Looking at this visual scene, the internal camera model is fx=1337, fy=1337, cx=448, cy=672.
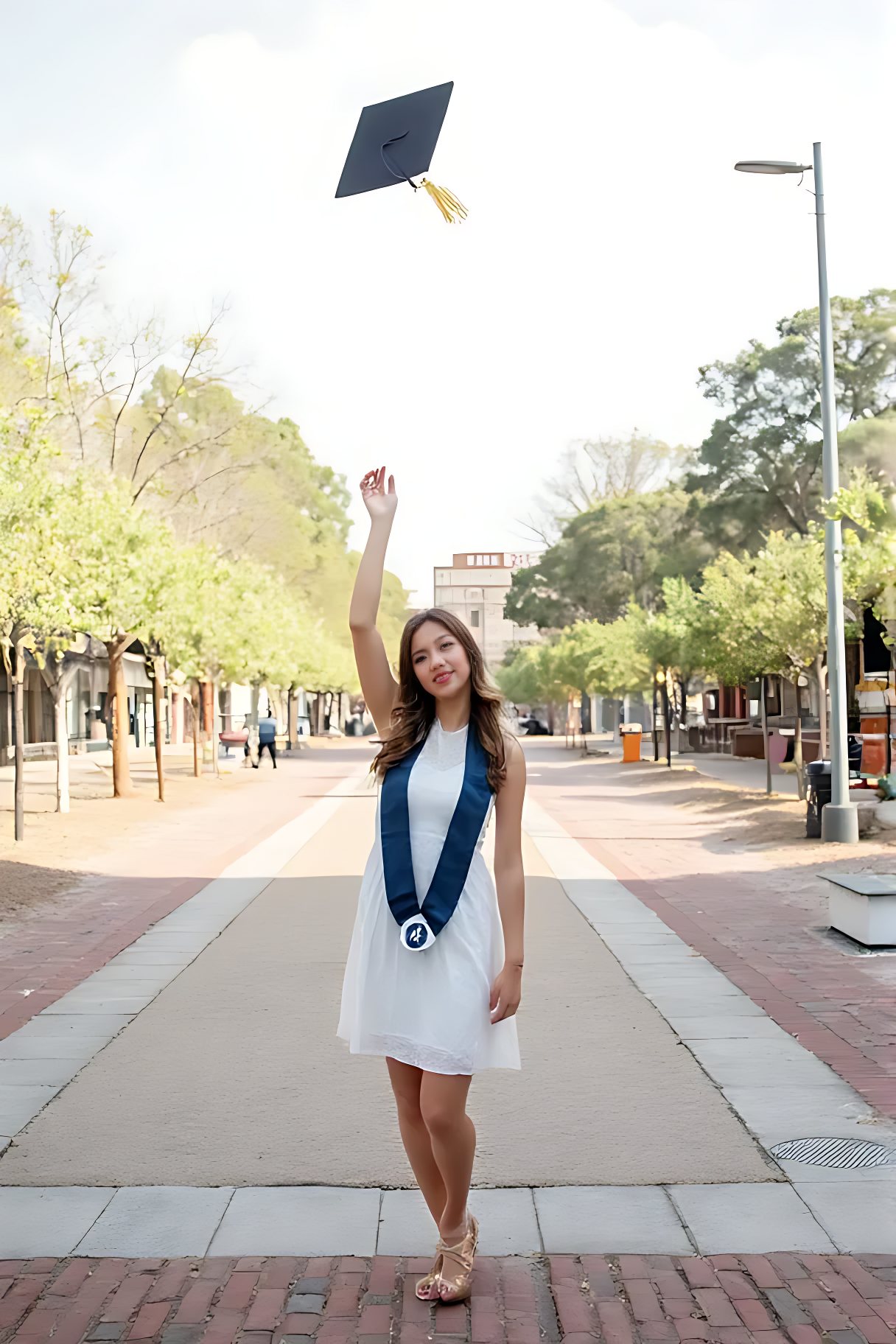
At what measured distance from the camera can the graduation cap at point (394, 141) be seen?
4.96 m

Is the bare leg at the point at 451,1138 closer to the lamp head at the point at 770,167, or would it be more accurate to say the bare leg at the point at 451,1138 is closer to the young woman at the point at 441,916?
the young woman at the point at 441,916

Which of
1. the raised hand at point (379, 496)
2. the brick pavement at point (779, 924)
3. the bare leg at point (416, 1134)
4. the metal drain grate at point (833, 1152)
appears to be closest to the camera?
the bare leg at point (416, 1134)

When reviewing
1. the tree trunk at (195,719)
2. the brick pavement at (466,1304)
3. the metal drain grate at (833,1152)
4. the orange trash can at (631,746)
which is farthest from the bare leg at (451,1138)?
the orange trash can at (631,746)

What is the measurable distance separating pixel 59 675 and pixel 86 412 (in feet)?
42.5

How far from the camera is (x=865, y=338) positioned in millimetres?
39906

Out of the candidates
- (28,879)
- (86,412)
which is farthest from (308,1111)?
(86,412)

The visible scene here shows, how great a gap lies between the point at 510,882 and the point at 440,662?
623 millimetres

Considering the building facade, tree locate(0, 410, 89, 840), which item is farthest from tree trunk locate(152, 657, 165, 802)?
the building facade

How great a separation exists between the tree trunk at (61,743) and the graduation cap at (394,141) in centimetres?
1452

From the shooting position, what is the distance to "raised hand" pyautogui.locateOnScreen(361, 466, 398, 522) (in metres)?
3.93

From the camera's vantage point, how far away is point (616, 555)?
53000 millimetres

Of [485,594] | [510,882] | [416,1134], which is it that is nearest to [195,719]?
[416,1134]

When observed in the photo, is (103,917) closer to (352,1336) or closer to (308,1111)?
(308,1111)

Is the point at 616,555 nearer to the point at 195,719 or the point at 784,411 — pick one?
the point at 784,411
